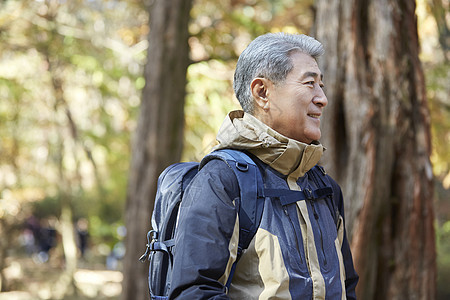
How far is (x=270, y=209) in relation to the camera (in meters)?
1.90

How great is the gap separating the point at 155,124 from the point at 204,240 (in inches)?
237

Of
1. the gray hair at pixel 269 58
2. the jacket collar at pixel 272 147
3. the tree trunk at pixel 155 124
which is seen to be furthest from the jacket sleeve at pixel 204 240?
the tree trunk at pixel 155 124

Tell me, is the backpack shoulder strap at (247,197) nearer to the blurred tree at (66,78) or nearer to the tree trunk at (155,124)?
the tree trunk at (155,124)

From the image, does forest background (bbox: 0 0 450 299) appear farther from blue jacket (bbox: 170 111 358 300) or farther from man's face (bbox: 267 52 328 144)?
blue jacket (bbox: 170 111 358 300)

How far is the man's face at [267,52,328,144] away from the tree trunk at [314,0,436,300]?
91.6 inches

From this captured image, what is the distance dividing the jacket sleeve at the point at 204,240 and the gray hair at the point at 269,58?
1.51 feet

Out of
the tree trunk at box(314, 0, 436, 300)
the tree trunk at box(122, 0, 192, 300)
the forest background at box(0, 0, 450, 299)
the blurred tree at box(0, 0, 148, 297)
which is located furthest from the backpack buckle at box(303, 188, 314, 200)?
the blurred tree at box(0, 0, 148, 297)

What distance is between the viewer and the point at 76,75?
49.5 feet

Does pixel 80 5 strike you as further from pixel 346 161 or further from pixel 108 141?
pixel 346 161

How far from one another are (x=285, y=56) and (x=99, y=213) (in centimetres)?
2037

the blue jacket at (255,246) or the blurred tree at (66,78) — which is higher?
the blurred tree at (66,78)

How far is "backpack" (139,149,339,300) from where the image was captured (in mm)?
1871

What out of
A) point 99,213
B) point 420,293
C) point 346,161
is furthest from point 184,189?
point 99,213

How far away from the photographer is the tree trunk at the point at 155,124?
7.67 meters
